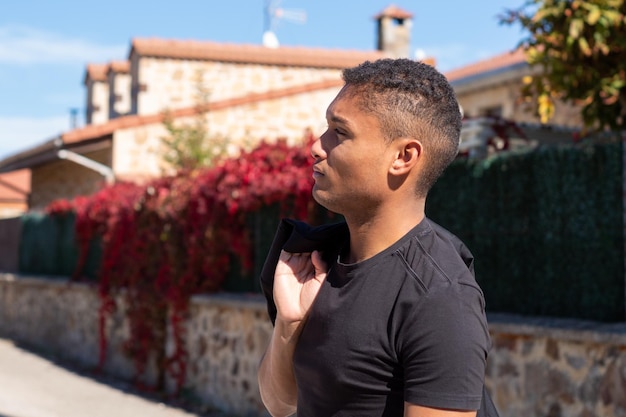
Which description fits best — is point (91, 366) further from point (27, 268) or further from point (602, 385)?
point (602, 385)

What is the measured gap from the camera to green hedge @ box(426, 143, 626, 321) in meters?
6.13

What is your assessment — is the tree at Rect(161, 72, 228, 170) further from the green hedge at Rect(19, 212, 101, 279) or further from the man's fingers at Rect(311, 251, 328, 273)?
the man's fingers at Rect(311, 251, 328, 273)

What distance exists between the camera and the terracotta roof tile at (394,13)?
967 inches

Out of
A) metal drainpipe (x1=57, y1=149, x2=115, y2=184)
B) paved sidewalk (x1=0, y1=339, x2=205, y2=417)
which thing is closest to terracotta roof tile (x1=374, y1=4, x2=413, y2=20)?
metal drainpipe (x1=57, y1=149, x2=115, y2=184)

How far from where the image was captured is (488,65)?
20094 millimetres

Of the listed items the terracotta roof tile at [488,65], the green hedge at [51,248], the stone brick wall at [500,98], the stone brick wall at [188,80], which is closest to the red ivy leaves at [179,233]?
the green hedge at [51,248]

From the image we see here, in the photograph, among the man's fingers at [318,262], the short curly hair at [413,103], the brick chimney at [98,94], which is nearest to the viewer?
the short curly hair at [413,103]

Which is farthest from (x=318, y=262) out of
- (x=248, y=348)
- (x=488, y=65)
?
(x=488, y=65)

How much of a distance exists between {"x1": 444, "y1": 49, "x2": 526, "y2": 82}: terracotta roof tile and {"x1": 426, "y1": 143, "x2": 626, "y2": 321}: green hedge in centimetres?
1124

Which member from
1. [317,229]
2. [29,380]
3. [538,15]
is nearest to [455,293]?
[317,229]

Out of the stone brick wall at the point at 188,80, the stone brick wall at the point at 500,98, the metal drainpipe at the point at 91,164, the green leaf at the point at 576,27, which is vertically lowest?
the metal drainpipe at the point at 91,164

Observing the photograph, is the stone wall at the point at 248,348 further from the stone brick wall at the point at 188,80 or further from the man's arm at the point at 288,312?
the stone brick wall at the point at 188,80

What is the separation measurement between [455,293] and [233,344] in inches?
313

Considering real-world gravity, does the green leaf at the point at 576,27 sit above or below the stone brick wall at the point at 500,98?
below
